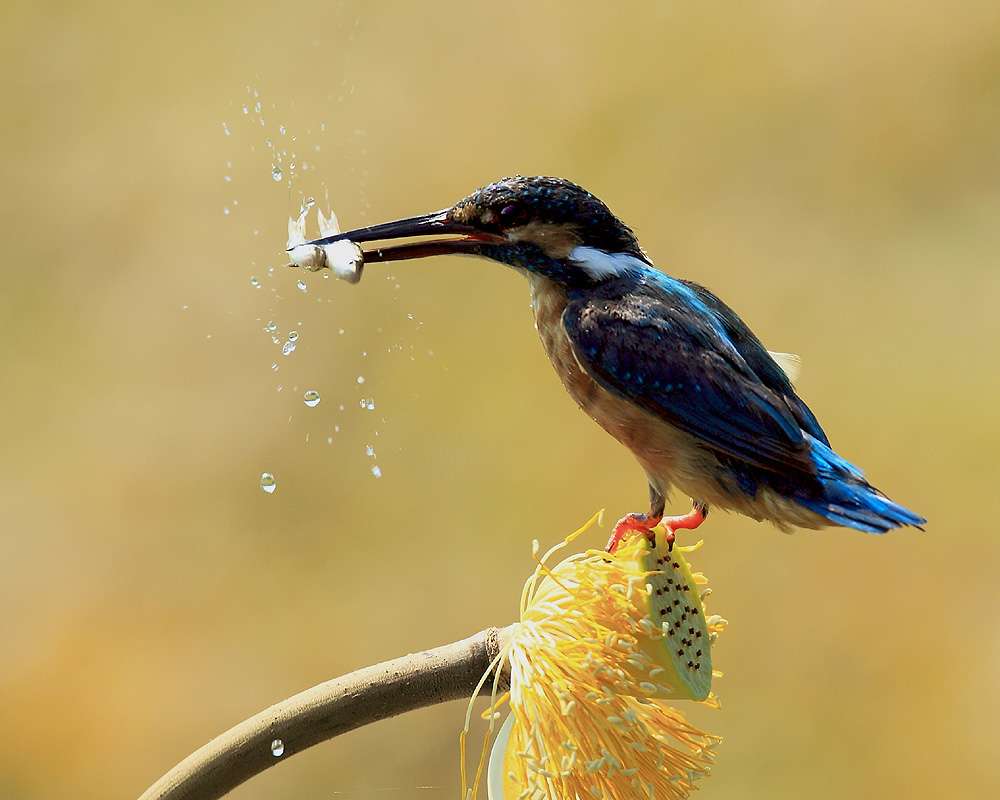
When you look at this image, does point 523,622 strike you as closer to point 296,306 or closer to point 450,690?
point 450,690

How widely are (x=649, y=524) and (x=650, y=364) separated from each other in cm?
13

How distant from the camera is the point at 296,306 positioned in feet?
5.71

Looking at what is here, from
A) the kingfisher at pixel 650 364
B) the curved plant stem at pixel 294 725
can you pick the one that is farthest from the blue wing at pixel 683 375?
the curved plant stem at pixel 294 725

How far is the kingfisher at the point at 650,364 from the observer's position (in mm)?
732

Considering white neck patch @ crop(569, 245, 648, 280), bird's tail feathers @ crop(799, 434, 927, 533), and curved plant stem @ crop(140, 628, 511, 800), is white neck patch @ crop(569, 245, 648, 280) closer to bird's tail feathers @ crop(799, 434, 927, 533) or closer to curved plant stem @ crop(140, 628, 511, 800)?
bird's tail feathers @ crop(799, 434, 927, 533)

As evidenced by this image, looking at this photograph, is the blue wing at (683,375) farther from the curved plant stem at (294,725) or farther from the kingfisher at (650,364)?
the curved plant stem at (294,725)

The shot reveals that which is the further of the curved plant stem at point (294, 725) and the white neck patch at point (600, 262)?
the white neck patch at point (600, 262)

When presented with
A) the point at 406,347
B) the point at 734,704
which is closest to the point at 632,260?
the point at 406,347

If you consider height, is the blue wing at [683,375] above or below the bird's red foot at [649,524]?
above

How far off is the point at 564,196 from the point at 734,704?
119cm

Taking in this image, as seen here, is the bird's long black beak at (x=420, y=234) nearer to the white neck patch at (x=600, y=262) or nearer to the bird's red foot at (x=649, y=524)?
the white neck patch at (x=600, y=262)

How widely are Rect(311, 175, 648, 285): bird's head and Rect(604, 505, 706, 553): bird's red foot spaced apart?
0.63 ft

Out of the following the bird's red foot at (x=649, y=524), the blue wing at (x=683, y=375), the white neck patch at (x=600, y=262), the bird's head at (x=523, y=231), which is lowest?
the bird's red foot at (x=649, y=524)

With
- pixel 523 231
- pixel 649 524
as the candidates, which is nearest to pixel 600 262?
pixel 523 231
